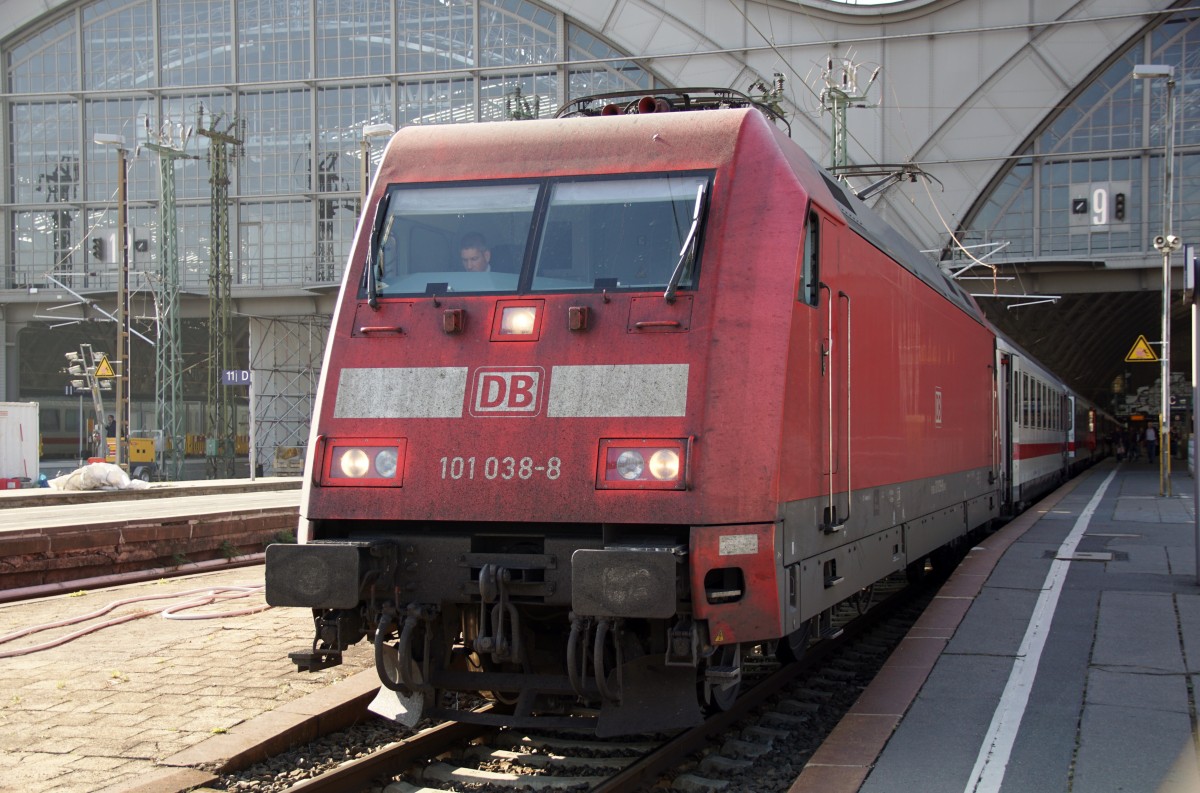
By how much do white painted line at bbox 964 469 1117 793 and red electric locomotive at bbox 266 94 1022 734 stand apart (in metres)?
1.12

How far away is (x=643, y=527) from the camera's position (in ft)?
19.8

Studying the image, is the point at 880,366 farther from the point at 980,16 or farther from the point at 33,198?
the point at 33,198

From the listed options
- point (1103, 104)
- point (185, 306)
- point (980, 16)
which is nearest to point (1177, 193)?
point (1103, 104)

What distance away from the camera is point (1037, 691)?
7207 mm

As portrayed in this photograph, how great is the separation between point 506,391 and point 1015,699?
3.42 meters

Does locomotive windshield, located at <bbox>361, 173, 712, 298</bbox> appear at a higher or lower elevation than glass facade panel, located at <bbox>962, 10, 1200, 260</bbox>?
lower

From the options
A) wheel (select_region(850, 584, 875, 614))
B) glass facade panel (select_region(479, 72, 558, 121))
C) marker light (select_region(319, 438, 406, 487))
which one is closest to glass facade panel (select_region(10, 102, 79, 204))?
glass facade panel (select_region(479, 72, 558, 121))

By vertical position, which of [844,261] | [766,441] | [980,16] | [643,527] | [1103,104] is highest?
[980,16]

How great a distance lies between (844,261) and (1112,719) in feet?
9.91

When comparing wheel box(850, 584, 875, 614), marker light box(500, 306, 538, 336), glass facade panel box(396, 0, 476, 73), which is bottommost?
wheel box(850, 584, 875, 614)

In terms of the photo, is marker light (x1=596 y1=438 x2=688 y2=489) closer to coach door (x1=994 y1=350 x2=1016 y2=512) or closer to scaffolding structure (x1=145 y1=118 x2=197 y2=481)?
coach door (x1=994 y1=350 x2=1016 y2=512)

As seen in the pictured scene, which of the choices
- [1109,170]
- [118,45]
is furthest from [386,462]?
[118,45]

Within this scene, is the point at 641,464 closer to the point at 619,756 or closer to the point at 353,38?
the point at 619,756

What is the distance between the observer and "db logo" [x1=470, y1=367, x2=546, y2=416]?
20.9ft
